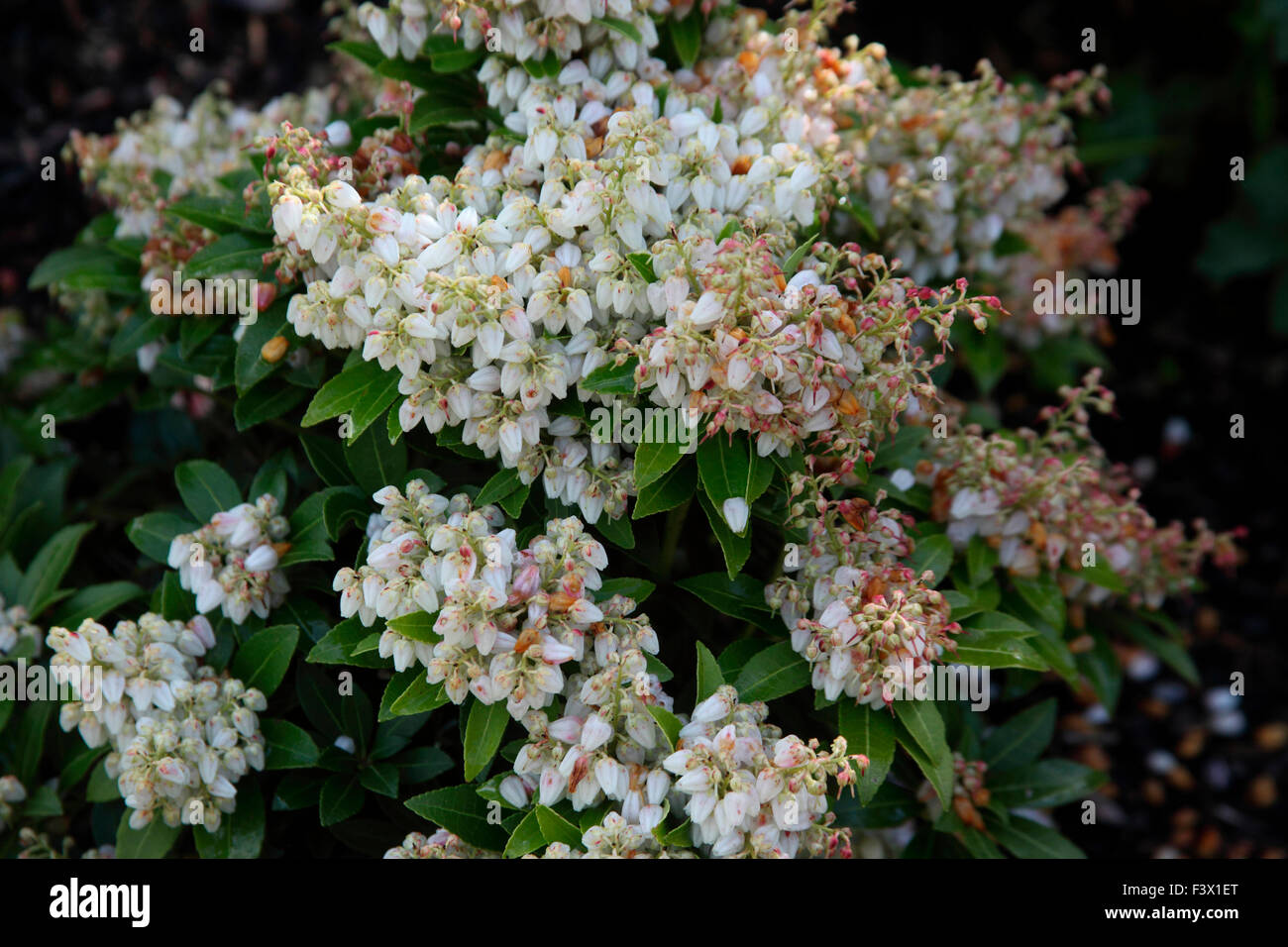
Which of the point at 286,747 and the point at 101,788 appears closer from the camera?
the point at 286,747

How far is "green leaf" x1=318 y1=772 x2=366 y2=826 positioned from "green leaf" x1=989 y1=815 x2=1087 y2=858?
146 cm

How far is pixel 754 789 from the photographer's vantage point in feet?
6.75

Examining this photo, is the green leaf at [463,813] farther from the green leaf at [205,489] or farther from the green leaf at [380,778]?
the green leaf at [205,489]

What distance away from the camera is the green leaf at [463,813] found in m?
2.26

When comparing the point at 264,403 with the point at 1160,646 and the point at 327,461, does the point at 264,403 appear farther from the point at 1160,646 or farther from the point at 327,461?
the point at 1160,646

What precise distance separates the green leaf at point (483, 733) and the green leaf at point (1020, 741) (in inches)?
53.6

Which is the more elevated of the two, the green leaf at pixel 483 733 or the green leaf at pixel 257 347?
the green leaf at pixel 257 347

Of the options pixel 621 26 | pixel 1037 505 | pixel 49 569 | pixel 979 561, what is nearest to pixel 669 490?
pixel 979 561

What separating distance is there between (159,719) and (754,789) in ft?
3.99

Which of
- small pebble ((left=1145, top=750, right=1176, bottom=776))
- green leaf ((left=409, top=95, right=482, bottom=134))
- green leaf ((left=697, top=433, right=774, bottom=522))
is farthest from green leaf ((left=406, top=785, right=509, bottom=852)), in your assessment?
small pebble ((left=1145, top=750, right=1176, bottom=776))

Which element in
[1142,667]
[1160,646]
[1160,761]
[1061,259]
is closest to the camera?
[1160,646]

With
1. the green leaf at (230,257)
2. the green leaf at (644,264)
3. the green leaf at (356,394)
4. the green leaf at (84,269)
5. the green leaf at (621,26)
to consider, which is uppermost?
the green leaf at (621,26)

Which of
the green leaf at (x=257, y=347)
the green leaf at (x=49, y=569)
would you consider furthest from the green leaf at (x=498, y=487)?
the green leaf at (x=49, y=569)
